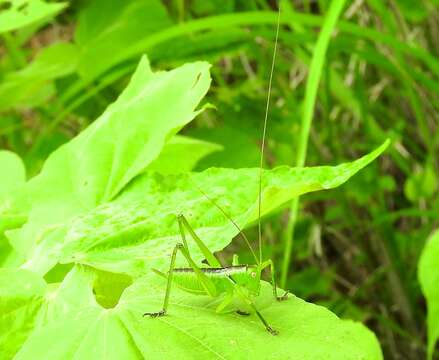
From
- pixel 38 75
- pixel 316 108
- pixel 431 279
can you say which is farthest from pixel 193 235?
pixel 316 108

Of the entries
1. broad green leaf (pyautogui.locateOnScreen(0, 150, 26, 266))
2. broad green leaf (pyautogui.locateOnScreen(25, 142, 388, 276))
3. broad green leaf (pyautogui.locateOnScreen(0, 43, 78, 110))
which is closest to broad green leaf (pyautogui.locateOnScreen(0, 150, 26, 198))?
broad green leaf (pyautogui.locateOnScreen(0, 150, 26, 266))

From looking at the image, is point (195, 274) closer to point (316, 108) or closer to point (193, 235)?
point (193, 235)

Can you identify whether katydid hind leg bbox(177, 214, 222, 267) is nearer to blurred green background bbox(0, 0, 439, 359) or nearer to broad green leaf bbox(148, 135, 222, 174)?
broad green leaf bbox(148, 135, 222, 174)

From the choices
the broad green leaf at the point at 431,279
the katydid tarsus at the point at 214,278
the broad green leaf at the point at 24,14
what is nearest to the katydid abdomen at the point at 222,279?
the katydid tarsus at the point at 214,278

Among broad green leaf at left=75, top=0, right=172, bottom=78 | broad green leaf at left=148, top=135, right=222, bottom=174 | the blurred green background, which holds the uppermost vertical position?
broad green leaf at left=148, top=135, right=222, bottom=174

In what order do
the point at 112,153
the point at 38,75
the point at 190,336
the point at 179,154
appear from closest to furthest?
the point at 190,336 → the point at 112,153 → the point at 179,154 → the point at 38,75
